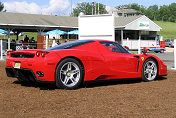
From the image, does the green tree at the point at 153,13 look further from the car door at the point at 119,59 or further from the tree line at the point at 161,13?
the car door at the point at 119,59

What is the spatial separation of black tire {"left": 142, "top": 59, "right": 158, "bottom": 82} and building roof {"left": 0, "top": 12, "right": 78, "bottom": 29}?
958 inches

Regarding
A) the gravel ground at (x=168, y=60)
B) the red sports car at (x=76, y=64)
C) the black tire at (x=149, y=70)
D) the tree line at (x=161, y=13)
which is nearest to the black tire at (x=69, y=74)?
the red sports car at (x=76, y=64)

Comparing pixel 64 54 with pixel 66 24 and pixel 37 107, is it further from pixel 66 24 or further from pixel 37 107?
pixel 66 24

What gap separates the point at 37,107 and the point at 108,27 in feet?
43.6

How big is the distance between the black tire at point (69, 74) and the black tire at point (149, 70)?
6.89ft

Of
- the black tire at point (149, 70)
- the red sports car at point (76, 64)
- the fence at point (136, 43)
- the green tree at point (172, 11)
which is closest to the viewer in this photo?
the red sports car at point (76, 64)

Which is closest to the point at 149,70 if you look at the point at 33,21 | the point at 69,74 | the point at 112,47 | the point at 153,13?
the point at 112,47

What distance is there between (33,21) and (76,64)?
27.6 metres

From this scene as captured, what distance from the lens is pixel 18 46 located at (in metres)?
25.8

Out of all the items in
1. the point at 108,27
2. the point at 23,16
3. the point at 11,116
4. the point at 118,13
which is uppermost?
the point at 118,13

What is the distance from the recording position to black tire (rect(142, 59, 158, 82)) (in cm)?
765

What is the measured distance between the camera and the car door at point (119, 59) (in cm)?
696

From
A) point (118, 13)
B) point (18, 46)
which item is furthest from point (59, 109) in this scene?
point (118, 13)

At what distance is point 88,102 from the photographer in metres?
4.95
